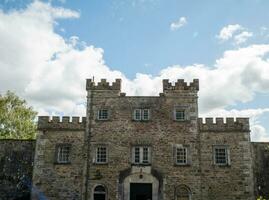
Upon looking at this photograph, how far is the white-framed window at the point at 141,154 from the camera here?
26.1 m

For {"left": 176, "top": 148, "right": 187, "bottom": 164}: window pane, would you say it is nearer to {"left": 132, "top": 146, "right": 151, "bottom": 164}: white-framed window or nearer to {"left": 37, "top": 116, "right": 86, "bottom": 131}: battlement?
{"left": 132, "top": 146, "right": 151, "bottom": 164}: white-framed window

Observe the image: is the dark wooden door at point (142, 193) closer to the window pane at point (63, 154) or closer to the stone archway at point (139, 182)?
the stone archway at point (139, 182)

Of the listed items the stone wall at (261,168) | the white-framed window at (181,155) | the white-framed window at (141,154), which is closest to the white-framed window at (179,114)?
the white-framed window at (181,155)

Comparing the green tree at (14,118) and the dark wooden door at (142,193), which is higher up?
the green tree at (14,118)

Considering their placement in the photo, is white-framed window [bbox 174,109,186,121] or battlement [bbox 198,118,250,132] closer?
battlement [bbox 198,118,250,132]

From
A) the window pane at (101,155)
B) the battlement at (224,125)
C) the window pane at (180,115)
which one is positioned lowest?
the window pane at (101,155)

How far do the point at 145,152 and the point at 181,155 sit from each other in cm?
273

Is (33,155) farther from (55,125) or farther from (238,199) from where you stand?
(238,199)

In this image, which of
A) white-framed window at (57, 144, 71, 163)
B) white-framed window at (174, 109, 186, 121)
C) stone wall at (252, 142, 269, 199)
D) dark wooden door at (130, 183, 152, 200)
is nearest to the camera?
dark wooden door at (130, 183, 152, 200)

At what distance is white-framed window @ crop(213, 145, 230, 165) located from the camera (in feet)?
84.8

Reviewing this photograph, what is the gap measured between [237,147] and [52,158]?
46.4 feet

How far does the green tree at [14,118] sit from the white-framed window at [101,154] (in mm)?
17612

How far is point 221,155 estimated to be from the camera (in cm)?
2603

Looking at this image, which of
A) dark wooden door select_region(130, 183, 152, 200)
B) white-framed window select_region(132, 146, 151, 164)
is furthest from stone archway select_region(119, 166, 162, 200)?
white-framed window select_region(132, 146, 151, 164)
